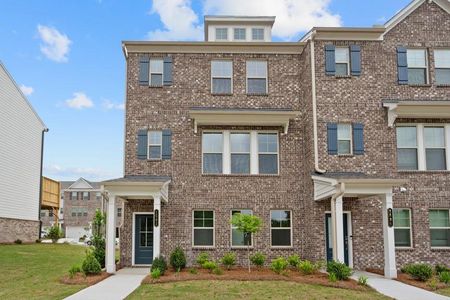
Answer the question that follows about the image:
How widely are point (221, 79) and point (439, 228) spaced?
10463mm

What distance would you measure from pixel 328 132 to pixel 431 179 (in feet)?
14.5

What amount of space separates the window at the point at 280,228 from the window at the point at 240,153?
2127 millimetres

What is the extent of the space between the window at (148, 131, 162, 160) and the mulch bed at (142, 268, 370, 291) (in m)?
4.90

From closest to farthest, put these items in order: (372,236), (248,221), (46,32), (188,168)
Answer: (248,221) < (372,236) < (188,168) < (46,32)

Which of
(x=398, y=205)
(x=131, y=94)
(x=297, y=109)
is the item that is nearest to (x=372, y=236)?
(x=398, y=205)

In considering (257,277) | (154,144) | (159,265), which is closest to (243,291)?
(257,277)

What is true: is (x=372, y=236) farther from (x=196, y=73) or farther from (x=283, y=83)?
(x=196, y=73)

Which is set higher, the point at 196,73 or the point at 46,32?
the point at 46,32

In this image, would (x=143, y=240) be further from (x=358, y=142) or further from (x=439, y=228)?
(x=439, y=228)

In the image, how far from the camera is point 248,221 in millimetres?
15938

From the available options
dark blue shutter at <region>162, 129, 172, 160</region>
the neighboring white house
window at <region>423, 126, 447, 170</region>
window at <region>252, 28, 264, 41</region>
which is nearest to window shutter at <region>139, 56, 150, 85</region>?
dark blue shutter at <region>162, 129, 172, 160</region>

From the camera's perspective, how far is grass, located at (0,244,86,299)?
1218 centimetres

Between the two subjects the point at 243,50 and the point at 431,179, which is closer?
the point at 431,179

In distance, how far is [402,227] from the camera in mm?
17344
